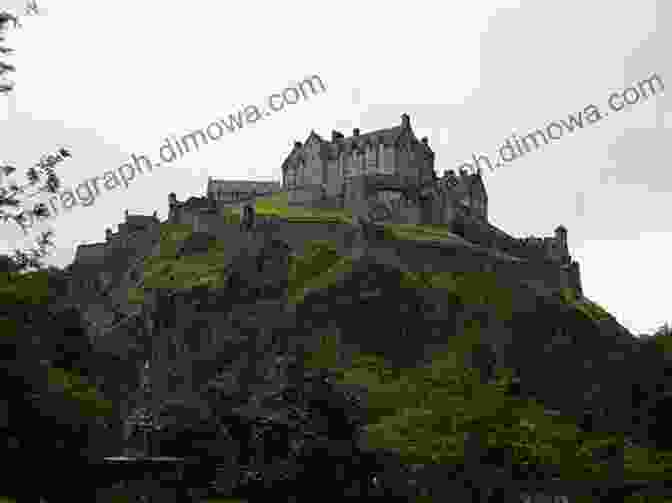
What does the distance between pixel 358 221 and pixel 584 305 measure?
23.6 meters

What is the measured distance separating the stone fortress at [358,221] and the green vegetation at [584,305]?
1.00 m

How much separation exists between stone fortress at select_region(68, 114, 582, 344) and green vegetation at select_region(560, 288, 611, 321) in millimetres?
1002

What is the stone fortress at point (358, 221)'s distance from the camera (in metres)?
86.9

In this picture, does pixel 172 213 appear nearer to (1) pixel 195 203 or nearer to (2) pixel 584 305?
(1) pixel 195 203

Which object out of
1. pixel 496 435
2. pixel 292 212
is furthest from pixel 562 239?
pixel 496 435

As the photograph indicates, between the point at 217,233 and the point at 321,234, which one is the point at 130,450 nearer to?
the point at 321,234

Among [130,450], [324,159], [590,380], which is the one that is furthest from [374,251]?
[130,450]

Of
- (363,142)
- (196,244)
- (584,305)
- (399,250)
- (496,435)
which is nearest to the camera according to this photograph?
(496,435)

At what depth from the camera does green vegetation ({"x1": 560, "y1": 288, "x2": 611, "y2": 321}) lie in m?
92.1

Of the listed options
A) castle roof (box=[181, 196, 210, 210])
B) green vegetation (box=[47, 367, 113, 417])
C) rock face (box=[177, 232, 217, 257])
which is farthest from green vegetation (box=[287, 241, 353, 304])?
green vegetation (box=[47, 367, 113, 417])

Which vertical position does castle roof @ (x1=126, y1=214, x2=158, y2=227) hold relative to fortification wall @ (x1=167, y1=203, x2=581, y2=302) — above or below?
above

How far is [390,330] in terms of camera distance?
7819 cm

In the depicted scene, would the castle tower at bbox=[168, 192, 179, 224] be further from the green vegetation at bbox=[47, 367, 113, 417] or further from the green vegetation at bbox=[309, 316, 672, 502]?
the green vegetation at bbox=[47, 367, 113, 417]

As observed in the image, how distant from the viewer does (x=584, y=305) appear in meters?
97.6
